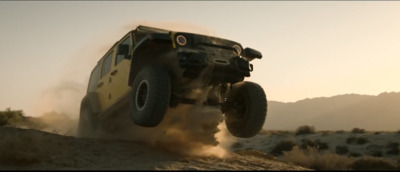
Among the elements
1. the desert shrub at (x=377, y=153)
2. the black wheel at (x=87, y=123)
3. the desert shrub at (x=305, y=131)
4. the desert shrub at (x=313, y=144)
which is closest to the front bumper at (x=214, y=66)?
the black wheel at (x=87, y=123)

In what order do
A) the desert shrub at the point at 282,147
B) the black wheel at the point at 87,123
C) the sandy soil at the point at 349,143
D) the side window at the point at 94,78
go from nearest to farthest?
the black wheel at the point at 87,123
the side window at the point at 94,78
the sandy soil at the point at 349,143
the desert shrub at the point at 282,147

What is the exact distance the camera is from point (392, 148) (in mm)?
21016

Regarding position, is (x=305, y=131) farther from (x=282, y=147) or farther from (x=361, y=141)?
(x=282, y=147)

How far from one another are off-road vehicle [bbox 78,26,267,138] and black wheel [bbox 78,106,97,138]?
1.50m

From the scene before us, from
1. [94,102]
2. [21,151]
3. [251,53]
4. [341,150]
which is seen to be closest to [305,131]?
[341,150]

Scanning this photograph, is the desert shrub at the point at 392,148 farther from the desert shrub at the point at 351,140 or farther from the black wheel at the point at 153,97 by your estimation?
the black wheel at the point at 153,97

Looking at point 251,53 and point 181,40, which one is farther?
point 251,53

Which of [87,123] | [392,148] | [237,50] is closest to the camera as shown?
[237,50]

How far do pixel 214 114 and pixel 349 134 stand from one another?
23128 mm

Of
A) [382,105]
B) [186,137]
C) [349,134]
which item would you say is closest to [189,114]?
[186,137]

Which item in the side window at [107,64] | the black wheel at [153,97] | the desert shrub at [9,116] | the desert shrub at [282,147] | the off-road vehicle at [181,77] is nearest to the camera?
the black wheel at [153,97]

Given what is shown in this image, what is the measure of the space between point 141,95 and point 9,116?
17366mm

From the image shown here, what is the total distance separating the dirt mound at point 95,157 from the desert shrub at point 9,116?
12915 millimetres

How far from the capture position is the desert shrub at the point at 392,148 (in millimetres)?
20141
